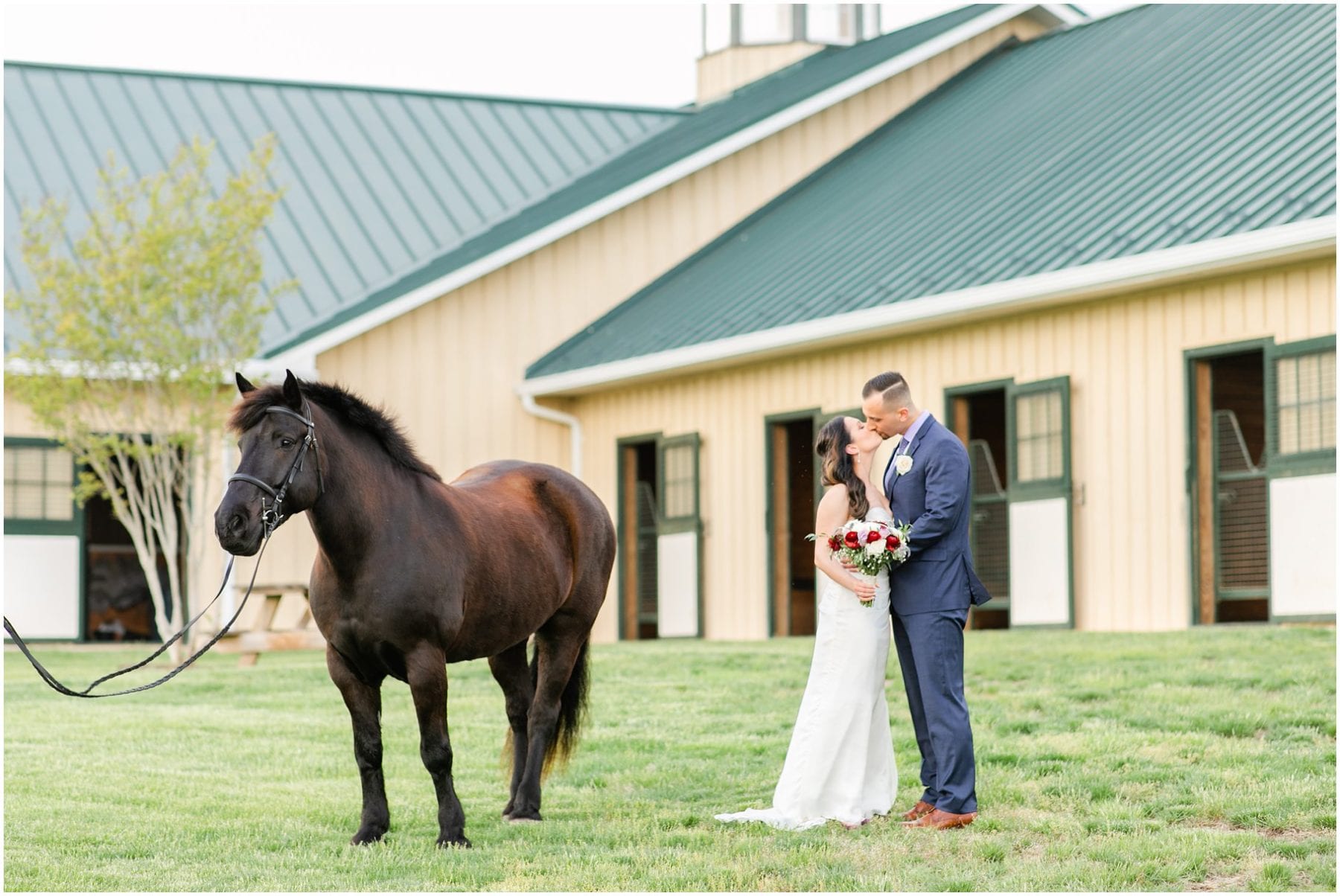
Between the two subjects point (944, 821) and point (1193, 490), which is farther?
point (1193, 490)

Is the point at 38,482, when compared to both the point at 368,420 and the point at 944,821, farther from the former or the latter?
the point at 944,821

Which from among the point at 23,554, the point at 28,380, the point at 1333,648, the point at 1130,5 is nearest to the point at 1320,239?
the point at 1333,648

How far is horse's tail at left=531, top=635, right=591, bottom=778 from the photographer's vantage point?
791 cm

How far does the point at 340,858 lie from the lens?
668 cm

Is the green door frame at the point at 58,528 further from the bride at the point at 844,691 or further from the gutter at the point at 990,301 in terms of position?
the bride at the point at 844,691

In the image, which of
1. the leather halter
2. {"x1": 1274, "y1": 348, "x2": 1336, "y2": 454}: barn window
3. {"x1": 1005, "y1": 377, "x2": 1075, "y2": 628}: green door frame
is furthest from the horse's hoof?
{"x1": 1005, "y1": 377, "x2": 1075, "y2": 628}: green door frame

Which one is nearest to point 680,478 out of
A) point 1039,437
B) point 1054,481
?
point 1039,437

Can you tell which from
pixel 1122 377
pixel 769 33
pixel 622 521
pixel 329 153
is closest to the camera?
pixel 1122 377

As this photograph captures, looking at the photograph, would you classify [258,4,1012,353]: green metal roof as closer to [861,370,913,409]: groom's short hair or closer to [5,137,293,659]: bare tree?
[5,137,293,659]: bare tree

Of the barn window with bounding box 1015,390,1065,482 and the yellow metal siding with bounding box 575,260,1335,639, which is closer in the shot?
the yellow metal siding with bounding box 575,260,1335,639

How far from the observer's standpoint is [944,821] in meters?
6.88

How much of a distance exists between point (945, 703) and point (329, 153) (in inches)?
660

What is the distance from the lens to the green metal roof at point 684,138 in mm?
19250

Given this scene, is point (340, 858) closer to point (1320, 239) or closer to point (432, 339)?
point (1320, 239)
